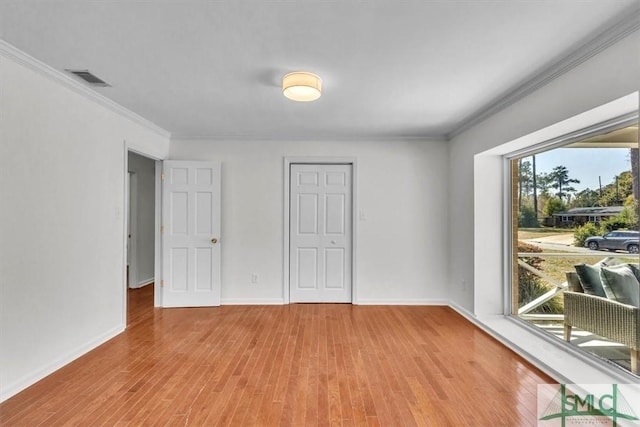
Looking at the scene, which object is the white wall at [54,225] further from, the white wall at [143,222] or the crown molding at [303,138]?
the white wall at [143,222]

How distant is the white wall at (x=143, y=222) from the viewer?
5309 millimetres

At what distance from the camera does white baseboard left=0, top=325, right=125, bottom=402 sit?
205 centimetres

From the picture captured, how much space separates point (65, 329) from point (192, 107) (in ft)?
7.64

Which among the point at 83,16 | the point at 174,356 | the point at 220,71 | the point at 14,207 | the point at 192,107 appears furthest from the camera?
the point at 192,107

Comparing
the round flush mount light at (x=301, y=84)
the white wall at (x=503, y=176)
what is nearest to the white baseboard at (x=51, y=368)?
the round flush mount light at (x=301, y=84)

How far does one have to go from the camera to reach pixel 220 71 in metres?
2.36

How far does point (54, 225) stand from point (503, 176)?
4455 mm

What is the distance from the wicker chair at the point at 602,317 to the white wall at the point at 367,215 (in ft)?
5.58

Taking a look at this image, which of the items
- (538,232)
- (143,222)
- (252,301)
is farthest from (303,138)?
(143,222)

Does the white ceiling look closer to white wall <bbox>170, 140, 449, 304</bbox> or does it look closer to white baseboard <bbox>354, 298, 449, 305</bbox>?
white wall <bbox>170, 140, 449, 304</bbox>

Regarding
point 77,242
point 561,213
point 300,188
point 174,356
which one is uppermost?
point 300,188

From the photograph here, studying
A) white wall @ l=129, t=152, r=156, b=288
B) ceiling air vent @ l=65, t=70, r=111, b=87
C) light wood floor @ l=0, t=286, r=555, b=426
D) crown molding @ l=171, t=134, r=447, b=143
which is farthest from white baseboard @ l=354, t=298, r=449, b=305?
white wall @ l=129, t=152, r=156, b=288

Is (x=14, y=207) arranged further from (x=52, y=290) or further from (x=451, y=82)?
(x=451, y=82)

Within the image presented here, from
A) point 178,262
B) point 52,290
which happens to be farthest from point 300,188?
point 52,290
